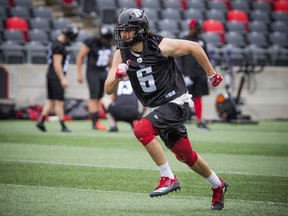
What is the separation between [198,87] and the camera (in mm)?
14266

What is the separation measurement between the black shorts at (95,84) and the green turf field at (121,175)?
3.04 feet

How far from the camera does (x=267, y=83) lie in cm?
1891

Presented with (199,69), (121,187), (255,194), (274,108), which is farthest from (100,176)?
(274,108)

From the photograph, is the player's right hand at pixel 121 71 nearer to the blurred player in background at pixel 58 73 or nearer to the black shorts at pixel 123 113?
the black shorts at pixel 123 113

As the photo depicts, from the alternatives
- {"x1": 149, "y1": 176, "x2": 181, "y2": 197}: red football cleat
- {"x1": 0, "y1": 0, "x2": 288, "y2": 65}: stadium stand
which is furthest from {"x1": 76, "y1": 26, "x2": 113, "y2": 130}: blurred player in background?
{"x1": 149, "y1": 176, "x2": 181, "y2": 197}: red football cleat

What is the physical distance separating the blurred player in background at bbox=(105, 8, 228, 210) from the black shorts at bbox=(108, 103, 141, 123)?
6.66 m

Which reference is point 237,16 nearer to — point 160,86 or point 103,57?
point 103,57

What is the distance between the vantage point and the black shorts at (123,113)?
521 inches

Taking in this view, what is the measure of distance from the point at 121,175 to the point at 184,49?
2355 millimetres

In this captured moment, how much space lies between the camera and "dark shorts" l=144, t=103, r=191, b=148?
244 inches

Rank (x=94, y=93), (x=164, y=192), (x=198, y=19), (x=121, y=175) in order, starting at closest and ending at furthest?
(x=164, y=192)
(x=121, y=175)
(x=94, y=93)
(x=198, y=19)

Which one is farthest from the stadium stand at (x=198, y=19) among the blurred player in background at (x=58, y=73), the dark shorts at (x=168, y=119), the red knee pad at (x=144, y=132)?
the red knee pad at (x=144, y=132)

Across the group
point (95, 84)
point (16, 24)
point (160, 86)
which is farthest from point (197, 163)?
point (16, 24)

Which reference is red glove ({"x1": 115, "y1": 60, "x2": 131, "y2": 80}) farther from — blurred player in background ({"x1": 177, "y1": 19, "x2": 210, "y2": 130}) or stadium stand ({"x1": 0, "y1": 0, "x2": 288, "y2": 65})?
stadium stand ({"x1": 0, "y1": 0, "x2": 288, "y2": 65})
